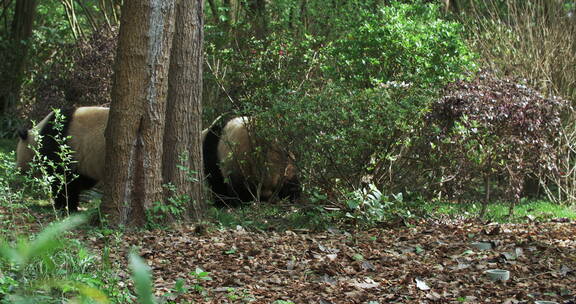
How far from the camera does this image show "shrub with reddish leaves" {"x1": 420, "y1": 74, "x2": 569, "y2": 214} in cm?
759

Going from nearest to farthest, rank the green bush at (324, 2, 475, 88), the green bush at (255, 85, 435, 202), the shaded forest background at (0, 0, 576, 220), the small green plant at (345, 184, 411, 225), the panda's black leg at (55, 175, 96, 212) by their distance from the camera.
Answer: the small green plant at (345, 184, 411, 225), the green bush at (255, 85, 435, 202), the shaded forest background at (0, 0, 576, 220), the green bush at (324, 2, 475, 88), the panda's black leg at (55, 175, 96, 212)

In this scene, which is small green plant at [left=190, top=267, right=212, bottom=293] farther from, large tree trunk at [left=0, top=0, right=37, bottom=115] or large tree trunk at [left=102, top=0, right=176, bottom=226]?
large tree trunk at [left=0, top=0, right=37, bottom=115]

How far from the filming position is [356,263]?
18.2ft

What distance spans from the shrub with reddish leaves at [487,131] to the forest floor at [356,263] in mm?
886

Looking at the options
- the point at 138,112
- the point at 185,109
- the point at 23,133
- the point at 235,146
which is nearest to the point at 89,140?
the point at 23,133

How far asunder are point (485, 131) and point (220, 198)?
126 inches

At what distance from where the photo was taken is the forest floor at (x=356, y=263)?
15.5 ft

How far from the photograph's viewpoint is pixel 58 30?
1791 centimetres

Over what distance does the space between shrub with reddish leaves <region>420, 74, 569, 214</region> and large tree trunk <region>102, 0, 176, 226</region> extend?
9.48 feet

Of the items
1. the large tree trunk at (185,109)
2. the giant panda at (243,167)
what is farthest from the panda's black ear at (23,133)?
the large tree trunk at (185,109)

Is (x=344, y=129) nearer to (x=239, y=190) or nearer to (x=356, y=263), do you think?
(x=356, y=263)

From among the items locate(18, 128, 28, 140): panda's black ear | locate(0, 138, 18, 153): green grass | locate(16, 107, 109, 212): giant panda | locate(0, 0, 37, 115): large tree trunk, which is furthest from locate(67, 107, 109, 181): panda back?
locate(0, 0, 37, 115): large tree trunk

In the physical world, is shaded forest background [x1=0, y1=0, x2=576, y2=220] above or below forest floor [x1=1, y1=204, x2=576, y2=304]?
above

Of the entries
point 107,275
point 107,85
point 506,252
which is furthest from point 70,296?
point 107,85
